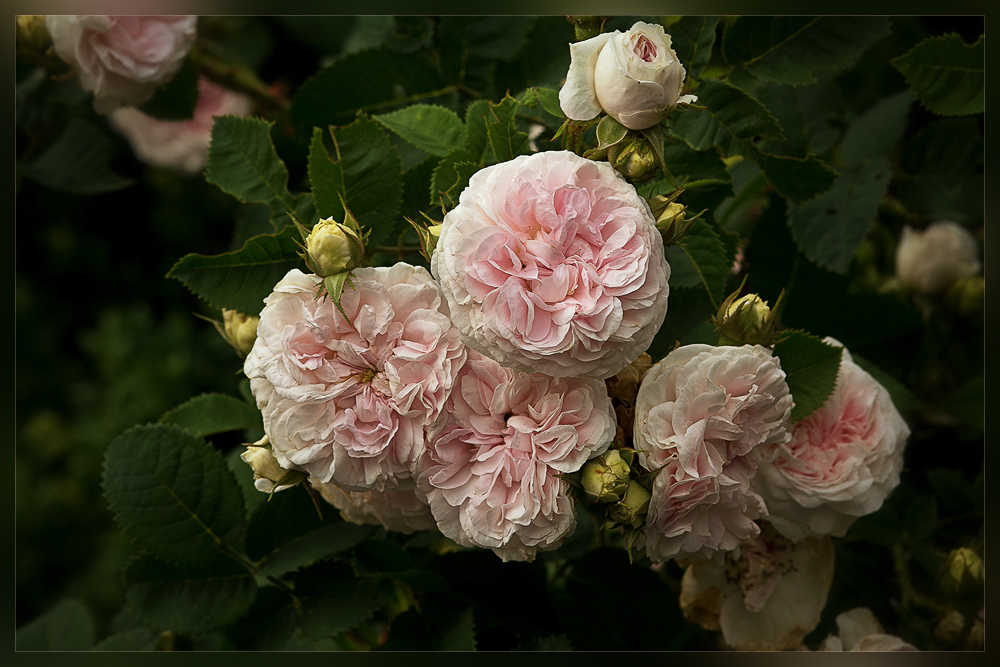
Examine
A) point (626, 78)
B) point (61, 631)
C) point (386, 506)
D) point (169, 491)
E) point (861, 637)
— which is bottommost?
point (61, 631)

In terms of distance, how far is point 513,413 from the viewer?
0.57 metres

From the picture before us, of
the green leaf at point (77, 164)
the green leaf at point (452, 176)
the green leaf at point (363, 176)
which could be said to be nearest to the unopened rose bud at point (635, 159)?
the green leaf at point (452, 176)

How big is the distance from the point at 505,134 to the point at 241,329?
277 millimetres

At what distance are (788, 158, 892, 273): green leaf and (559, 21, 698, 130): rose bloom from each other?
1.19 feet

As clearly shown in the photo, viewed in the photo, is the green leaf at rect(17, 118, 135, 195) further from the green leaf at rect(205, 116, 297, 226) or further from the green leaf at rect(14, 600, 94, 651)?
the green leaf at rect(14, 600, 94, 651)

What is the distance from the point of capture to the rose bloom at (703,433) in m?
0.54

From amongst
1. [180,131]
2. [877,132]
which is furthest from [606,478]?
[180,131]

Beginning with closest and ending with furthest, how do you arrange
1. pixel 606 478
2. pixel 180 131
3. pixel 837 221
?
pixel 606 478 < pixel 837 221 < pixel 180 131

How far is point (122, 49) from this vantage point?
97cm

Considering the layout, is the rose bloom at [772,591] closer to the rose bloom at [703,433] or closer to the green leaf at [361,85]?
the rose bloom at [703,433]

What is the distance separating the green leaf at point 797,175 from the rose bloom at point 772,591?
0.33 meters

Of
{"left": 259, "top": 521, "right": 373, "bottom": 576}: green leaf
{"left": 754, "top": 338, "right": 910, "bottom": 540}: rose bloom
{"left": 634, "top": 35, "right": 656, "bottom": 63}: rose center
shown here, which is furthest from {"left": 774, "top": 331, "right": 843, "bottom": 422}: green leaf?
{"left": 259, "top": 521, "right": 373, "bottom": 576}: green leaf

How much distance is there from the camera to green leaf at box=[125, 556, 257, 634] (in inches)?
29.9

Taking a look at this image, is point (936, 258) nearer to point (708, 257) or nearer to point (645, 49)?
point (708, 257)
